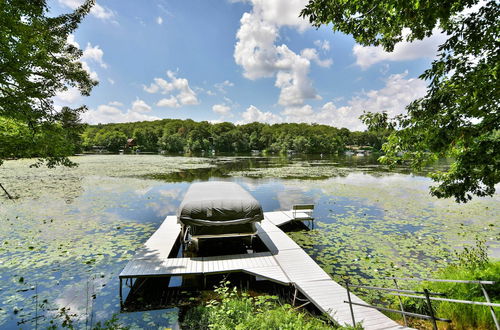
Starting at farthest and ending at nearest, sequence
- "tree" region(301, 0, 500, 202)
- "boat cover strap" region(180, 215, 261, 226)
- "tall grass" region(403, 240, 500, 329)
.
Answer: "boat cover strap" region(180, 215, 261, 226) < "tall grass" region(403, 240, 500, 329) < "tree" region(301, 0, 500, 202)

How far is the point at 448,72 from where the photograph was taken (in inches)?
196

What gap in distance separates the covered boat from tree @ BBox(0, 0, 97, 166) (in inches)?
205

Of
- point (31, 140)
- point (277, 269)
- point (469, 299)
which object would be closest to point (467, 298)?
point (469, 299)

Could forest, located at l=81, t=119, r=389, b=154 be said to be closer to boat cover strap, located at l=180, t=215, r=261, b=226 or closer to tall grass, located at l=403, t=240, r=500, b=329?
boat cover strap, located at l=180, t=215, r=261, b=226

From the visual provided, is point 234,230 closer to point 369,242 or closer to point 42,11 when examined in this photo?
point 369,242

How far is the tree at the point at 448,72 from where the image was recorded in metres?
4.21

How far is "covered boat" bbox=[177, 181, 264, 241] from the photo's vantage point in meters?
8.88

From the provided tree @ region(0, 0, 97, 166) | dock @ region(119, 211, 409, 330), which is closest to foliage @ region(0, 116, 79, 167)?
tree @ region(0, 0, 97, 166)

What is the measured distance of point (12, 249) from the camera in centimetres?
992

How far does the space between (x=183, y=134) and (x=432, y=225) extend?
132 m

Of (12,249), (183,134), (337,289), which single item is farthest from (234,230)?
(183,134)

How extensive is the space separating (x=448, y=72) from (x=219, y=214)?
24.7 feet

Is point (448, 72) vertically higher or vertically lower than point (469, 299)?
higher

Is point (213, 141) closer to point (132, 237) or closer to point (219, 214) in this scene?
point (132, 237)
